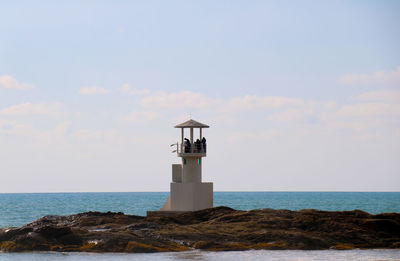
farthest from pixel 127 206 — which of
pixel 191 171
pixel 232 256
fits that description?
pixel 232 256

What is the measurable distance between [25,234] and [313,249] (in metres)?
11.2

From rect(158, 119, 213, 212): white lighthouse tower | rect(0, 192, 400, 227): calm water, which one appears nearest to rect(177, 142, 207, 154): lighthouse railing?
rect(158, 119, 213, 212): white lighthouse tower

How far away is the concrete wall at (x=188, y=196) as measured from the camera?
34.6m

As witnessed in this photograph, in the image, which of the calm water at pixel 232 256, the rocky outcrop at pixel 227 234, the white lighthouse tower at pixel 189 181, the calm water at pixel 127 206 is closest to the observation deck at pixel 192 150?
the white lighthouse tower at pixel 189 181

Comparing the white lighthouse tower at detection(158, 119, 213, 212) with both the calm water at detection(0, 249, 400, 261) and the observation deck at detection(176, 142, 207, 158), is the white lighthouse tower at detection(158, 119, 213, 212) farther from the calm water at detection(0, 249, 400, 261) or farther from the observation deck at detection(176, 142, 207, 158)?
the calm water at detection(0, 249, 400, 261)

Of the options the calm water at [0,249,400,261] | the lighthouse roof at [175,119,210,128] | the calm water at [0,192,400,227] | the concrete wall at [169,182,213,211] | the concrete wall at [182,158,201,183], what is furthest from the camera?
the calm water at [0,192,400,227]

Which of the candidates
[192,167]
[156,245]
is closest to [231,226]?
[156,245]

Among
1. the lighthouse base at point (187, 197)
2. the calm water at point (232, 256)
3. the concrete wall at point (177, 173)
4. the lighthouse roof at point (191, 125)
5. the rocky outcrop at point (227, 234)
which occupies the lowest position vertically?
the calm water at point (232, 256)

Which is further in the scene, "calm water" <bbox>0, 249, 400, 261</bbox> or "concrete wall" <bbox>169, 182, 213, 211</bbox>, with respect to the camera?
"concrete wall" <bbox>169, 182, 213, 211</bbox>

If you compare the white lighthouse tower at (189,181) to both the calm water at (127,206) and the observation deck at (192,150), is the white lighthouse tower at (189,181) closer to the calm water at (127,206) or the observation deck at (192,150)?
the observation deck at (192,150)

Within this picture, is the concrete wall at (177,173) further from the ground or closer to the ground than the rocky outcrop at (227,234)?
further from the ground

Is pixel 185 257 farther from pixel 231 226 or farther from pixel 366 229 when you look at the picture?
pixel 366 229

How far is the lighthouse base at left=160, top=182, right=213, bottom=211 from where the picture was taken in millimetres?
34594

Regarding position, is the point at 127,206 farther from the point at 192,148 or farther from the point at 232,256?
the point at 232,256
